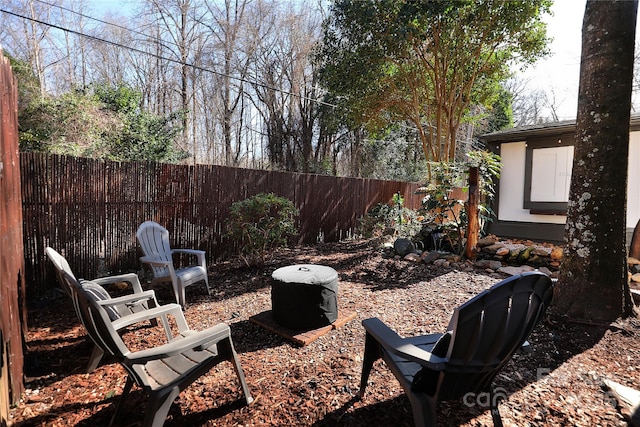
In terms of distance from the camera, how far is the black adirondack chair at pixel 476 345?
4.84 feet

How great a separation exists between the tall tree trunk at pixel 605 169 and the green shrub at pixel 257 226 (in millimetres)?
3656

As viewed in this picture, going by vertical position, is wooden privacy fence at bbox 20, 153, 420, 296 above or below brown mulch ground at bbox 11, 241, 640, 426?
above

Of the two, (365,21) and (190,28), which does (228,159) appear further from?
(365,21)

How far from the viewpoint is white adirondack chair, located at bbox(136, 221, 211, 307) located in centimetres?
354

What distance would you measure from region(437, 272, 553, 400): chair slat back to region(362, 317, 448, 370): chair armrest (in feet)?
0.20

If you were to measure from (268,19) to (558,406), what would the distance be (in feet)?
55.7

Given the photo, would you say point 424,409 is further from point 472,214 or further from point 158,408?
point 472,214

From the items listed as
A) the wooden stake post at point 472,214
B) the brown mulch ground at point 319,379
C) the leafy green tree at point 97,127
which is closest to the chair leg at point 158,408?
the brown mulch ground at point 319,379

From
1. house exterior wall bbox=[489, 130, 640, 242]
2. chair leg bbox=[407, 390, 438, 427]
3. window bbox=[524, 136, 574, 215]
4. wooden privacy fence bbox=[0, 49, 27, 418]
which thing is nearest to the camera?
chair leg bbox=[407, 390, 438, 427]

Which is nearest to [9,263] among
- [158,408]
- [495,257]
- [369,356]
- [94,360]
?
[94,360]

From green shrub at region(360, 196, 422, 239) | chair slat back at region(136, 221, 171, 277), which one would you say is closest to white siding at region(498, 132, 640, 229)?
green shrub at region(360, 196, 422, 239)

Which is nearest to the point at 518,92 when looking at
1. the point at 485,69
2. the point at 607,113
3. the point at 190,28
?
the point at 485,69

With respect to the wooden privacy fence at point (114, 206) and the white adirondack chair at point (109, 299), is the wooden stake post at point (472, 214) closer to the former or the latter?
the wooden privacy fence at point (114, 206)

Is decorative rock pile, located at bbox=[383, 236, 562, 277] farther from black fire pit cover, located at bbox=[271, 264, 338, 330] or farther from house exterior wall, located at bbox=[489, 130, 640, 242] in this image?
black fire pit cover, located at bbox=[271, 264, 338, 330]
